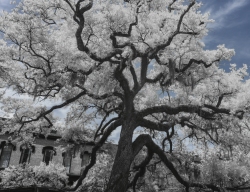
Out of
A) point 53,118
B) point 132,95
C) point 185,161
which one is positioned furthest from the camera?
point 53,118

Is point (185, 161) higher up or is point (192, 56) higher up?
point (192, 56)

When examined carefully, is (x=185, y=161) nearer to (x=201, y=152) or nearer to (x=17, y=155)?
(x=201, y=152)

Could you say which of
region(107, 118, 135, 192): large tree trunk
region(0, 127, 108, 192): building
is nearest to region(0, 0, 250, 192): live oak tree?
region(107, 118, 135, 192): large tree trunk

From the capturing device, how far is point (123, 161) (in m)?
11.6

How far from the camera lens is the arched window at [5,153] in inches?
1070

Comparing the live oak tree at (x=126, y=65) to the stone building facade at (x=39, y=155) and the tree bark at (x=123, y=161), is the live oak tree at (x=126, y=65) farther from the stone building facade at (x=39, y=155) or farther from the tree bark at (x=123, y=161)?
the stone building facade at (x=39, y=155)

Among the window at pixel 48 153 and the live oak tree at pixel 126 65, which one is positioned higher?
the live oak tree at pixel 126 65

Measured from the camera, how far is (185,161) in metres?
16.1

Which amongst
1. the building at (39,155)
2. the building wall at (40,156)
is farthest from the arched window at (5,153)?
the building wall at (40,156)

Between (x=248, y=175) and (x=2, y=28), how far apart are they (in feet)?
51.5

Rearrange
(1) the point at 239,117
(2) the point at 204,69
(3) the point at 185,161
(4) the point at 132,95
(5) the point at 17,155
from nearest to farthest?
(1) the point at 239,117 < (4) the point at 132,95 < (2) the point at 204,69 < (3) the point at 185,161 < (5) the point at 17,155

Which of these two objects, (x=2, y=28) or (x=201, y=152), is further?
(x=201, y=152)

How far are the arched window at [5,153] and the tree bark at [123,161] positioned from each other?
64.2 feet

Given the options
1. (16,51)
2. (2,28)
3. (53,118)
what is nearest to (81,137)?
(53,118)
